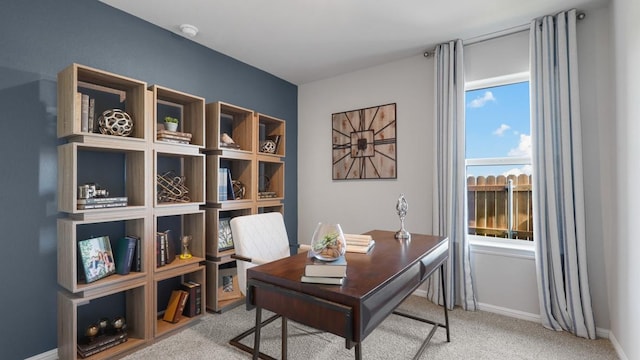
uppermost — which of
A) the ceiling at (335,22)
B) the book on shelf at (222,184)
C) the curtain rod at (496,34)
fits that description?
the ceiling at (335,22)

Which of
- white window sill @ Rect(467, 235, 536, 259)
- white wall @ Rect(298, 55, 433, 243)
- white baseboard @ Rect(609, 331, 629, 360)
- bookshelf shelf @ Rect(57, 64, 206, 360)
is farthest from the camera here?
white wall @ Rect(298, 55, 433, 243)

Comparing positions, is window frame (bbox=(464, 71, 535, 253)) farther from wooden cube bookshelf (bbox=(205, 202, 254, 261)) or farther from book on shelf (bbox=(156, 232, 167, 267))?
book on shelf (bbox=(156, 232, 167, 267))

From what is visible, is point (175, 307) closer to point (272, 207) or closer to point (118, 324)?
point (118, 324)

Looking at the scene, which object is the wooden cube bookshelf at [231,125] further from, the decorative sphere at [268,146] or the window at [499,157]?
the window at [499,157]

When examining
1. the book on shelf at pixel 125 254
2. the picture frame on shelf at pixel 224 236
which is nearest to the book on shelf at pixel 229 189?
the picture frame on shelf at pixel 224 236

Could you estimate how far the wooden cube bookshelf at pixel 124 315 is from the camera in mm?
1906

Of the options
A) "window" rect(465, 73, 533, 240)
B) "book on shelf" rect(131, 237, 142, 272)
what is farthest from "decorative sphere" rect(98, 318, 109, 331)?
"window" rect(465, 73, 533, 240)

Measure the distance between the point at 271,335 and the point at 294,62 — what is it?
109 inches

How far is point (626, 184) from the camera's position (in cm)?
199

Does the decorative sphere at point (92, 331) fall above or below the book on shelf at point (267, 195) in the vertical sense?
below

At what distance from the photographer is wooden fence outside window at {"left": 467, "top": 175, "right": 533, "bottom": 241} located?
2.83 metres

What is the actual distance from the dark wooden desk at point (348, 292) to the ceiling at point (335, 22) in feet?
6.29

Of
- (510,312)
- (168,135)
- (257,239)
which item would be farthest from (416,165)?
(168,135)

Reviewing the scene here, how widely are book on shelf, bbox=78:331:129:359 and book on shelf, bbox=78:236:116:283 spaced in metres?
0.43
